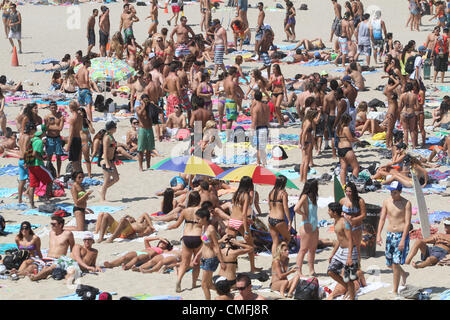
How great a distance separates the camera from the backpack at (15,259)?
42.8 ft

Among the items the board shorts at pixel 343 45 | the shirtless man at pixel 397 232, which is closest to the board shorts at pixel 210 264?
the shirtless man at pixel 397 232

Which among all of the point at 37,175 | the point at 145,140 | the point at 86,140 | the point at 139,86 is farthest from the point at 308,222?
the point at 139,86

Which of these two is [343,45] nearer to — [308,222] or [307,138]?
[307,138]

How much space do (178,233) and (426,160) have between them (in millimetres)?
6124

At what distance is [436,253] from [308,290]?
90.7 inches

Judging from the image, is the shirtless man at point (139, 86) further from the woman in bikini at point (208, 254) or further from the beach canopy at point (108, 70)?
the woman in bikini at point (208, 254)

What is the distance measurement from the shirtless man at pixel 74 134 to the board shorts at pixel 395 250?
23.4ft

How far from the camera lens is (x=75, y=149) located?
674 inches

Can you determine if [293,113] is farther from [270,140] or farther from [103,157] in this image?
[103,157]

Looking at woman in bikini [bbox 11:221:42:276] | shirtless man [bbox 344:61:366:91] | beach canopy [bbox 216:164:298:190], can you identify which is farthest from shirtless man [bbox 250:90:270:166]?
shirtless man [bbox 344:61:366:91]

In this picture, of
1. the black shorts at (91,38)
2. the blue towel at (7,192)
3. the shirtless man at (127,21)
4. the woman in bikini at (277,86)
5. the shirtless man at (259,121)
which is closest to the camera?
the blue towel at (7,192)

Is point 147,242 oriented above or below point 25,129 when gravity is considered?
below

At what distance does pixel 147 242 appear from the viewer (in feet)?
44.9
